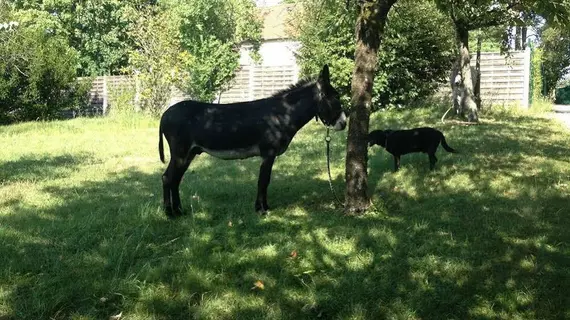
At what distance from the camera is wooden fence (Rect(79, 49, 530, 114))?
19.4 meters

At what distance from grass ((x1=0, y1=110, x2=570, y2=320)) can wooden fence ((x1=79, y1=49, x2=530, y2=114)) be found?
1155 centimetres

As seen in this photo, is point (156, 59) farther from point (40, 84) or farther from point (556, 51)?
point (556, 51)

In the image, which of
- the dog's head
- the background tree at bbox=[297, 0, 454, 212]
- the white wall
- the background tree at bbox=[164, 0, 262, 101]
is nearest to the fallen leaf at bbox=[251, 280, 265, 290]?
the dog's head

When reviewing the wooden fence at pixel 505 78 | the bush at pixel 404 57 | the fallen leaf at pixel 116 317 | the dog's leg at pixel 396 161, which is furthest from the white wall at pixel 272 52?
the fallen leaf at pixel 116 317

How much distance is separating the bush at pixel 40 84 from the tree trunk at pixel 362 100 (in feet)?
58.5

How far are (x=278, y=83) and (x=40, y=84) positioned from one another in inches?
412

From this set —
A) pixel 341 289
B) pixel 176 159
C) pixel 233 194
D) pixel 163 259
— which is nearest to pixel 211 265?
pixel 163 259

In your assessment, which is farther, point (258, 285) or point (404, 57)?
point (404, 57)

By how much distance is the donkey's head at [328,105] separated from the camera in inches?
258

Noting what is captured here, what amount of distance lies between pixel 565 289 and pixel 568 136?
30.8 feet

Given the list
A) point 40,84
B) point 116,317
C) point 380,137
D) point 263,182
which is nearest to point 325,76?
point 263,182

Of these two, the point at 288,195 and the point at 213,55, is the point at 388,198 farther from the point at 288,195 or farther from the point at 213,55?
the point at 213,55

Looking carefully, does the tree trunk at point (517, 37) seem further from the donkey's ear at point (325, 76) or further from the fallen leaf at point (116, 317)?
the fallen leaf at point (116, 317)

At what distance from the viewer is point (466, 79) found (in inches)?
606
